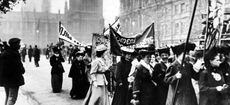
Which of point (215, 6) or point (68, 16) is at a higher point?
point (68, 16)

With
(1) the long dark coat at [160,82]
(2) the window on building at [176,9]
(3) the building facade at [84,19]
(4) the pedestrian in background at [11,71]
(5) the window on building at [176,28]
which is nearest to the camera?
(4) the pedestrian in background at [11,71]

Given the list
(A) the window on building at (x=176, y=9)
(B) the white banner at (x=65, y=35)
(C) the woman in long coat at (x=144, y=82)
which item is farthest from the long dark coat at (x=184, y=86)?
(A) the window on building at (x=176, y=9)

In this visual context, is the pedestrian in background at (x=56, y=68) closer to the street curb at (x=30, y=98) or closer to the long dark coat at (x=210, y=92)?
the street curb at (x=30, y=98)

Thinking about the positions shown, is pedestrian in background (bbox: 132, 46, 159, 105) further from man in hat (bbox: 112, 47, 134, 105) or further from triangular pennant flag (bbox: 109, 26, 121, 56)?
triangular pennant flag (bbox: 109, 26, 121, 56)

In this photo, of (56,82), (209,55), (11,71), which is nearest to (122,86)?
(11,71)

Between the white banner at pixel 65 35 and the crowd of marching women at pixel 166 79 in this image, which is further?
the white banner at pixel 65 35

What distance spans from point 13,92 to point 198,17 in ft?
132

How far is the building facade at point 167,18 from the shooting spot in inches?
1763

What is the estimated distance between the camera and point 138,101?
6.36 meters

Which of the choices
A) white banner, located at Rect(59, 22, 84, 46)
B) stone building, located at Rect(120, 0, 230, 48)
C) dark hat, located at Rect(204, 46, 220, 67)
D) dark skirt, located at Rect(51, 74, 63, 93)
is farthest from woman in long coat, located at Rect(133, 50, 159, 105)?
stone building, located at Rect(120, 0, 230, 48)

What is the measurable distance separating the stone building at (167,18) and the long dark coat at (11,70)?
33.1m

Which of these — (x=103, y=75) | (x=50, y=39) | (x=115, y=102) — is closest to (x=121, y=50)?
(x=115, y=102)

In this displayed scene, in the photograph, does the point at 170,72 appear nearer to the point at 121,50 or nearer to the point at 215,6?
the point at 215,6

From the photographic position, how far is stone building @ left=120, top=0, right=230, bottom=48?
44719 millimetres
